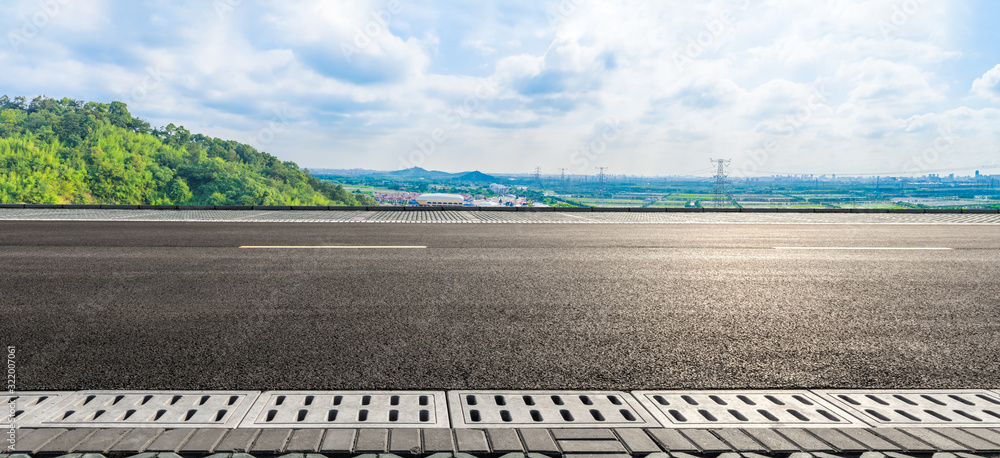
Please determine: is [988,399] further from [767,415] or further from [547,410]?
[547,410]

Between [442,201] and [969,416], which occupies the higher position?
[442,201]

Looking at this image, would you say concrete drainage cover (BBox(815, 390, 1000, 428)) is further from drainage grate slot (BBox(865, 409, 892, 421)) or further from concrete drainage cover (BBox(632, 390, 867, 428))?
concrete drainage cover (BBox(632, 390, 867, 428))

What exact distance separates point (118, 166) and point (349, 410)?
65.4 meters

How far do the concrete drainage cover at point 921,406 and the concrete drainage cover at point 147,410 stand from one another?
312 centimetres

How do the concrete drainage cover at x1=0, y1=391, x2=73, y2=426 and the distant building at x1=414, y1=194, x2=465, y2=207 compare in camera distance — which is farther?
the distant building at x1=414, y1=194, x2=465, y2=207

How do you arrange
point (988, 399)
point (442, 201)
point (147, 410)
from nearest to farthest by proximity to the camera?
point (147, 410) < point (988, 399) < point (442, 201)

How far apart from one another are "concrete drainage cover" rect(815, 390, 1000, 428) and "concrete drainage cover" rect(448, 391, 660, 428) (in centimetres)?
114

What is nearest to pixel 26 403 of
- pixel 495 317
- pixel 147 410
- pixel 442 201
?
pixel 147 410

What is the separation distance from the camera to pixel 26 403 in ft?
9.45

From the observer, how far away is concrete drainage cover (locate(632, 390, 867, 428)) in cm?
274

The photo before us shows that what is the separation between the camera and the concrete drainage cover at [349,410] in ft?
8.75

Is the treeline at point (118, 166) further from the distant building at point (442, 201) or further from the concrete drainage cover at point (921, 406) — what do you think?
the concrete drainage cover at point (921, 406)

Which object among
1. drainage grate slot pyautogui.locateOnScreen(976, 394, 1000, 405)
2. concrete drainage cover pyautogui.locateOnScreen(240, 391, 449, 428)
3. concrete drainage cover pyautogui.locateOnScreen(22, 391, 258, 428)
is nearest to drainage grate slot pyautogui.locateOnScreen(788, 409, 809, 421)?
drainage grate slot pyautogui.locateOnScreen(976, 394, 1000, 405)

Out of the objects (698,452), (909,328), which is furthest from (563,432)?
(909,328)
